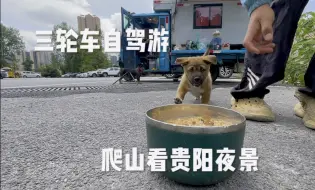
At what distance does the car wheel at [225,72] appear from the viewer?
4.62m

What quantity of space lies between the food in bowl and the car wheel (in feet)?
13.4

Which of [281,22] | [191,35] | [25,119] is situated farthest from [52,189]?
[191,35]

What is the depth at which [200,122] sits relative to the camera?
2.47 ft

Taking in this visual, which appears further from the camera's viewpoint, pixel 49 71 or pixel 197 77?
pixel 49 71

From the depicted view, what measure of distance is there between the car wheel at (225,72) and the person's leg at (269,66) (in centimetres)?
318

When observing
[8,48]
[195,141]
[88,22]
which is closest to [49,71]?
[8,48]

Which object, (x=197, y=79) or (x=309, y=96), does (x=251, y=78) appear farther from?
(x=197, y=79)

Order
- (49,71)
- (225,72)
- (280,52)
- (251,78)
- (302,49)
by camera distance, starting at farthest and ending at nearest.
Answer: (49,71) < (225,72) < (302,49) < (251,78) < (280,52)

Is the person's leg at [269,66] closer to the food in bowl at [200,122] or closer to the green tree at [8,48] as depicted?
the food in bowl at [200,122]

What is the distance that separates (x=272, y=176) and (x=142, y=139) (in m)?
0.60

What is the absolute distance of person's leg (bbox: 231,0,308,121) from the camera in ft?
4.08

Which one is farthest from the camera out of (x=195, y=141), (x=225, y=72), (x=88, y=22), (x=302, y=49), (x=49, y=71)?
(x=49, y=71)

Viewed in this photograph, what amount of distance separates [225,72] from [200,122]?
419 cm

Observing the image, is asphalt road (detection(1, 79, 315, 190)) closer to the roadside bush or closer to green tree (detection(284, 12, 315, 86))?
green tree (detection(284, 12, 315, 86))
